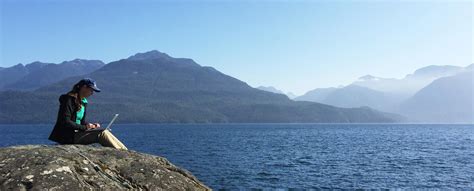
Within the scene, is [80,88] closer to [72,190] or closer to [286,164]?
[72,190]

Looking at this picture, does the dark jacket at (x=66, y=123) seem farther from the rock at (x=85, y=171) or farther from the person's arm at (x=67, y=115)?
the rock at (x=85, y=171)

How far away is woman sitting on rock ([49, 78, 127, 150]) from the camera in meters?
9.83

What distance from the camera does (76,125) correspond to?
9883 mm

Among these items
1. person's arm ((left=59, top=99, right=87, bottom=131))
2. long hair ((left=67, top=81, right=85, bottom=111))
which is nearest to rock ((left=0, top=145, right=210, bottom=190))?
person's arm ((left=59, top=99, right=87, bottom=131))

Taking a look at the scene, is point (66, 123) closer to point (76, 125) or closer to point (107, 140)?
point (76, 125)

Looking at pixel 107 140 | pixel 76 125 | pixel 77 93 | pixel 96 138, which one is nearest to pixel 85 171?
pixel 76 125

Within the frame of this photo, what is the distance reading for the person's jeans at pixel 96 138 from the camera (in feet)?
34.1

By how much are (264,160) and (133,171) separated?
198 ft

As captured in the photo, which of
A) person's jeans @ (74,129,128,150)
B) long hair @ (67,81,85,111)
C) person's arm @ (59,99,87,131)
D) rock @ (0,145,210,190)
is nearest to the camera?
rock @ (0,145,210,190)

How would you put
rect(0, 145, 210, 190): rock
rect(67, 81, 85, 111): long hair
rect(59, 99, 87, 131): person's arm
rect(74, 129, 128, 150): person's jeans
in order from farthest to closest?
1. rect(74, 129, 128, 150): person's jeans
2. rect(67, 81, 85, 111): long hair
3. rect(59, 99, 87, 131): person's arm
4. rect(0, 145, 210, 190): rock

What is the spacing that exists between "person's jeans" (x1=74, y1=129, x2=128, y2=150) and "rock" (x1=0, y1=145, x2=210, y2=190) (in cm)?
63

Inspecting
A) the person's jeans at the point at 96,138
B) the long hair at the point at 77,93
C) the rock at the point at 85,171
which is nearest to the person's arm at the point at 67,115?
the long hair at the point at 77,93

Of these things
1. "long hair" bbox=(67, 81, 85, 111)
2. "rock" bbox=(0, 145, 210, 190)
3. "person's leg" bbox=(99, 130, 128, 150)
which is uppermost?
A: "long hair" bbox=(67, 81, 85, 111)

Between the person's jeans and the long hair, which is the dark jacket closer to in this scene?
the long hair
